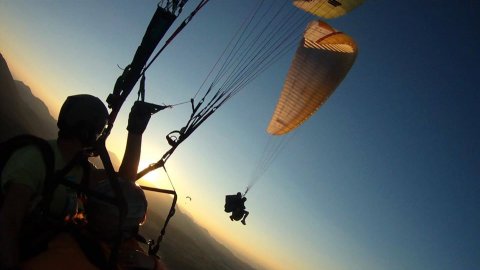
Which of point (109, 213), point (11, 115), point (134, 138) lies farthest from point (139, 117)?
point (11, 115)

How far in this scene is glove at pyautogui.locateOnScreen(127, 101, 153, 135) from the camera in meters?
4.68

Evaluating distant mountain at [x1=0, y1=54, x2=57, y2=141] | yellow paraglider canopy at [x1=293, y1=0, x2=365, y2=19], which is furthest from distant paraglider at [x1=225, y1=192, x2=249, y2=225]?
distant mountain at [x1=0, y1=54, x2=57, y2=141]

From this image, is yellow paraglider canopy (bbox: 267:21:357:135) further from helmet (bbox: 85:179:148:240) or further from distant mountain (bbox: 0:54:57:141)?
distant mountain (bbox: 0:54:57:141)

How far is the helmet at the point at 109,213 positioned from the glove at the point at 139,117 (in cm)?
162

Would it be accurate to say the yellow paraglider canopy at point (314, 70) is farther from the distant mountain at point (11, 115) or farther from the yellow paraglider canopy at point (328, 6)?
the distant mountain at point (11, 115)

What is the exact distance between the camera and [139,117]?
188 inches

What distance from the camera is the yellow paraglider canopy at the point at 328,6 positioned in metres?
12.3

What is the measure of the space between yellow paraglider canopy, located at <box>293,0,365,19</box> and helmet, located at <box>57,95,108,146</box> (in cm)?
1122

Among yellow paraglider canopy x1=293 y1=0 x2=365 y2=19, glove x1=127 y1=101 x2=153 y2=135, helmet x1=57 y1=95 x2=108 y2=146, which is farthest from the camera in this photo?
yellow paraglider canopy x1=293 y1=0 x2=365 y2=19

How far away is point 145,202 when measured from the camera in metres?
3.26

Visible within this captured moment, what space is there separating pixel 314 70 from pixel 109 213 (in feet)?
41.8

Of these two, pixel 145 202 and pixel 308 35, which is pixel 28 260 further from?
pixel 308 35

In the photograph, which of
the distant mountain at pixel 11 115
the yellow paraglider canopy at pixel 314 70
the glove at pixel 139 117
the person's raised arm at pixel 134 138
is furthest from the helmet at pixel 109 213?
the distant mountain at pixel 11 115

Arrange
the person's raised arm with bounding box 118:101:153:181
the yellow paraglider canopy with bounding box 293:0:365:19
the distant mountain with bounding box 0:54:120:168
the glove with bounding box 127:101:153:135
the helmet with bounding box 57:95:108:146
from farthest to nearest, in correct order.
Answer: the distant mountain with bounding box 0:54:120:168 → the yellow paraglider canopy with bounding box 293:0:365:19 → the glove with bounding box 127:101:153:135 → the person's raised arm with bounding box 118:101:153:181 → the helmet with bounding box 57:95:108:146
